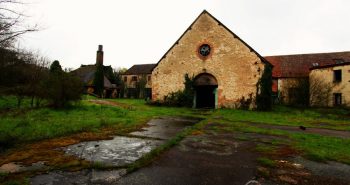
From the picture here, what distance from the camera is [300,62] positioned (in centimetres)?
2977

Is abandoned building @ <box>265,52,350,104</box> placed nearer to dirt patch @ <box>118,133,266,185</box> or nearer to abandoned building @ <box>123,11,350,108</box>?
abandoned building @ <box>123,11,350,108</box>

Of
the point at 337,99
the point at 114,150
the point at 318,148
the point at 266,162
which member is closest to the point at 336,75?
the point at 337,99

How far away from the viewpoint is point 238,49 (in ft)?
61.0

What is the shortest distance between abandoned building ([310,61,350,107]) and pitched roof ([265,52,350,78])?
3.78m

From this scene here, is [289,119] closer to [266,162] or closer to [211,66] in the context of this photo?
[211,66]

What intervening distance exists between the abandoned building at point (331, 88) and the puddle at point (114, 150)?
2312 centimetres

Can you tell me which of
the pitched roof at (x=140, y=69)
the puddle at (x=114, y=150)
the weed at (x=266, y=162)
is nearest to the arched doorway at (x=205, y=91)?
the puddle at (x=114, y=150)

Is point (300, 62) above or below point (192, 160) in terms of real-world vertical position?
above

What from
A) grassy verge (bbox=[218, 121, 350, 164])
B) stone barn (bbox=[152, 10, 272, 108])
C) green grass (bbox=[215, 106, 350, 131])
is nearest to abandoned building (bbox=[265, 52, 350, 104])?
green grass (bbox=[215, 106, 350, 131])

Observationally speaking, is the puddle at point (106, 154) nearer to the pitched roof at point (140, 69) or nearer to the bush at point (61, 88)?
the bush at point (61, 88)

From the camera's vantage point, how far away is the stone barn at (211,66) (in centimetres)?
1831

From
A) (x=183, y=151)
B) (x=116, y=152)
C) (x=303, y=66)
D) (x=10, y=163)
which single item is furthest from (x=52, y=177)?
(x=303, y=66)

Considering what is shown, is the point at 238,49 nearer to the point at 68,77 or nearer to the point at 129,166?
the point at 68,77

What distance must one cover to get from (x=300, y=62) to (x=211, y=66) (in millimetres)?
17494
